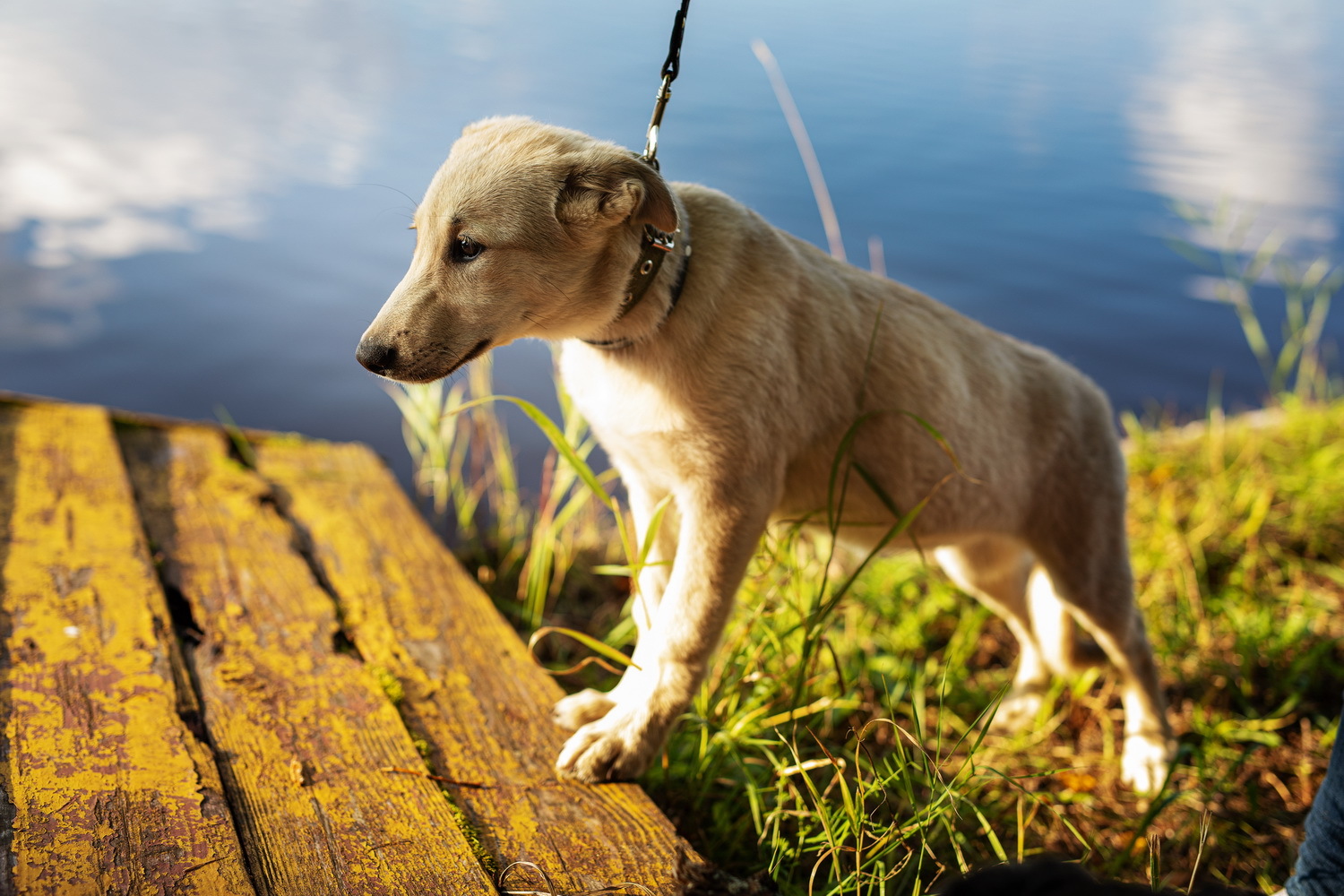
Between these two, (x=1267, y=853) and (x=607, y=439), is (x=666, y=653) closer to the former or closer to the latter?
(x=607, y=439)

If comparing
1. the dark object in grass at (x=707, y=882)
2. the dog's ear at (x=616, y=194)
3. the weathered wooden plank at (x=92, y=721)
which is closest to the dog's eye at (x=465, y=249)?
the dog's ear at (x=616, y=194)

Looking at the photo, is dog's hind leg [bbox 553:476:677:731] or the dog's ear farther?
dog's hind leg [bbox 553:476:677:731]

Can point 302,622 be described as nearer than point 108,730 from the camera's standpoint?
No

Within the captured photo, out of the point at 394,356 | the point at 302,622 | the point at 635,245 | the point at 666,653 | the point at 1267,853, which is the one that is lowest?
the point at 1267,853

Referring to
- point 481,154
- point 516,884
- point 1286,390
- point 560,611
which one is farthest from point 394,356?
point 1286,390

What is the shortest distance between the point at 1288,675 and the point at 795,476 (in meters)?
2.19

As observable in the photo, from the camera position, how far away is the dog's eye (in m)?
2.12

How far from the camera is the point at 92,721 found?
2.15 meters

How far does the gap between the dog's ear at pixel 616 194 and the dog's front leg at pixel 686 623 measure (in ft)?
2.17

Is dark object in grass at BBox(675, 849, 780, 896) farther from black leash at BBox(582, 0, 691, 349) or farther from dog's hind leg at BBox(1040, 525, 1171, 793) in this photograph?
dog's hind leg at BBox(1040, 525, 1171, 793)

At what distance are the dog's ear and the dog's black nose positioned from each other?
47 cm

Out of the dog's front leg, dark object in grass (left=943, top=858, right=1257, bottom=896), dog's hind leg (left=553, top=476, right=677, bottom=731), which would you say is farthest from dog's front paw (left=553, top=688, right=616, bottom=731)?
dark object in grass (left=943, top=858, right=1257, bottom=896)

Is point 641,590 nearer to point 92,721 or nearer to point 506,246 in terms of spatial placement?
point 506,246

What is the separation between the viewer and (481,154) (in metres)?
2.18
